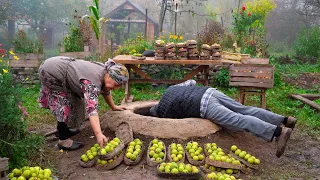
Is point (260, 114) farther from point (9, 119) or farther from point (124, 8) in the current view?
point (124, 8)

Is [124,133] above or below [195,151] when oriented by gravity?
above

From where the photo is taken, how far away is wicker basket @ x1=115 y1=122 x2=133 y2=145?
476cm

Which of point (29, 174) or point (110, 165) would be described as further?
point (110, 165)

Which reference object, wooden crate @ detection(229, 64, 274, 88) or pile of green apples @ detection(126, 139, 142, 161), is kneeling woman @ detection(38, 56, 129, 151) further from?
wooden crate @ detection(229, 64, 274, 88)

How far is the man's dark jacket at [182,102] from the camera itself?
17.0 feet

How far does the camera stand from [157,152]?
4.42 metres

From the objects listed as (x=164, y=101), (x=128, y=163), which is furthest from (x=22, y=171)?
(x=164, y=101)

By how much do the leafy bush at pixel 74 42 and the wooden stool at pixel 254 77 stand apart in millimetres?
5486

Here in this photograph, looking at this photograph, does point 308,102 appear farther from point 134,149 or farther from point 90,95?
point 90,95

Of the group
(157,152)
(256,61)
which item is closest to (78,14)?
(256,61)

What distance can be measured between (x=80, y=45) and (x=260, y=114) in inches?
283

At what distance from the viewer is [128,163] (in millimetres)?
4312

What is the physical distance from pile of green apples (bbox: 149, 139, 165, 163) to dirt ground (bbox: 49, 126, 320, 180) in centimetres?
14

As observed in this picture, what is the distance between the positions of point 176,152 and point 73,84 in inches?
67.2
